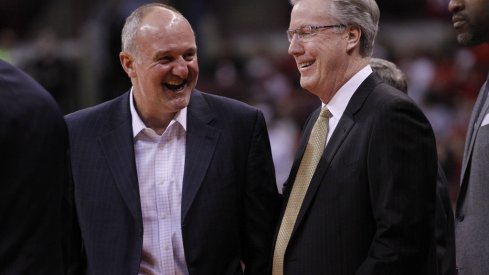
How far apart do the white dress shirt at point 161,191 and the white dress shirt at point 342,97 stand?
55 centimetres

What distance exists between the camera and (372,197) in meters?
2.96

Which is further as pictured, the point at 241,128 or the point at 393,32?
the point at 393,32

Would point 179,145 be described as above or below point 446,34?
above

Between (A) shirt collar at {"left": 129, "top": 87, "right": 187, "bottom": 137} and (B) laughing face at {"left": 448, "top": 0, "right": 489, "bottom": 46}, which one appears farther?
(B) laughing face at {"left": 448, "top": 0, "right": 489, "bottom": 46}

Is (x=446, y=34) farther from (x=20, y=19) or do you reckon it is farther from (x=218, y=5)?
(x=20, y=19)

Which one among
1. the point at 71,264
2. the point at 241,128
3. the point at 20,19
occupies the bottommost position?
the point at 20,19

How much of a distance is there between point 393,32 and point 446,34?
98 cm

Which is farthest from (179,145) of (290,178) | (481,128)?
(481,128)

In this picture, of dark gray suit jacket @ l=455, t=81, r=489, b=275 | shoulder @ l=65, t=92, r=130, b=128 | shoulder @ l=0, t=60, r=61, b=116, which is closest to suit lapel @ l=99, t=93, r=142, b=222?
shoulder @ l=65, t=92, r=130, b=128

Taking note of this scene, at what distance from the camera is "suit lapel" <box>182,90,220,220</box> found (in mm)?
3189

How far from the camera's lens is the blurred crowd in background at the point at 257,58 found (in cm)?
938

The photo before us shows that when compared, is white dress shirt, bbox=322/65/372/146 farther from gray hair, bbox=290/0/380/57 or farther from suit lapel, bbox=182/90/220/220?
suit lapel, bbox=182/90/220/220

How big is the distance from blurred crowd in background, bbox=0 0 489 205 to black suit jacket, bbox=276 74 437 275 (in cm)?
491

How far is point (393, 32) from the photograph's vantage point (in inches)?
497
